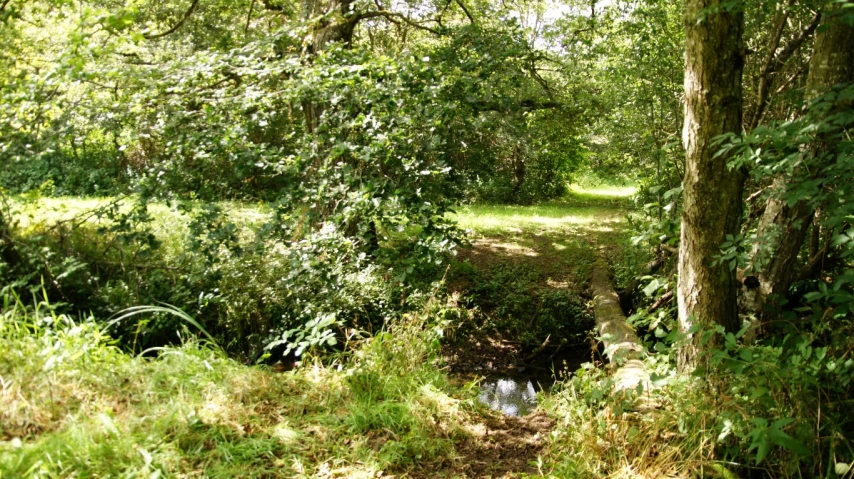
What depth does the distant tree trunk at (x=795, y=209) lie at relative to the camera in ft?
12.2

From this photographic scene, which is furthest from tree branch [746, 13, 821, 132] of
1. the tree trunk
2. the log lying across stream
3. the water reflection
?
the tree trunk

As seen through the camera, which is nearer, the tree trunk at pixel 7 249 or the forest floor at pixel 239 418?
the forest floor at pixel 239 418

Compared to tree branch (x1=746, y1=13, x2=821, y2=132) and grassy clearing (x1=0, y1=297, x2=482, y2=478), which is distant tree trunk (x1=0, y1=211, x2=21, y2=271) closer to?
grassy clearing (x1=0, y1=297, x2=482, y2=478)

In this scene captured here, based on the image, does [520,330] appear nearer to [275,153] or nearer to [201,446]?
[275,153]

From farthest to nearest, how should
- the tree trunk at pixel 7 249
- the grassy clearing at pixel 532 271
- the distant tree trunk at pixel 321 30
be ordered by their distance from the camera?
the grassy clearing at pixel 532 271
the distant tree trunk at pixel 321 30
the tree trunk at pixel 7 249

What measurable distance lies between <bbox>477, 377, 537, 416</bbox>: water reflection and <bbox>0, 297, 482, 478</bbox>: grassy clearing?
200 centimetres

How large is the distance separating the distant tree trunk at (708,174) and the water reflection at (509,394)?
252cm

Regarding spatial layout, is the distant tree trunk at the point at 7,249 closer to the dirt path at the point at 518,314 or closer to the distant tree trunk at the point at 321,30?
the distant tree trunk at the point at 321,30

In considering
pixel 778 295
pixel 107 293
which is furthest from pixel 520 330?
pixel 107 293

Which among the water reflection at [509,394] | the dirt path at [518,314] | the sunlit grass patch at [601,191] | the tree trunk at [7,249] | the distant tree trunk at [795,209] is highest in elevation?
the distant tree trunk at [795,209]

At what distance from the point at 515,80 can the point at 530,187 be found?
1117 centimetres

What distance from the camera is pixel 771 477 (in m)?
2.76

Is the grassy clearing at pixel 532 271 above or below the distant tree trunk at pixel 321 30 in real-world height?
below

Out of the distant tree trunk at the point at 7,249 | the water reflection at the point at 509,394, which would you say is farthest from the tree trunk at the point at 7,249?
the water reflection at the point at 509,394
